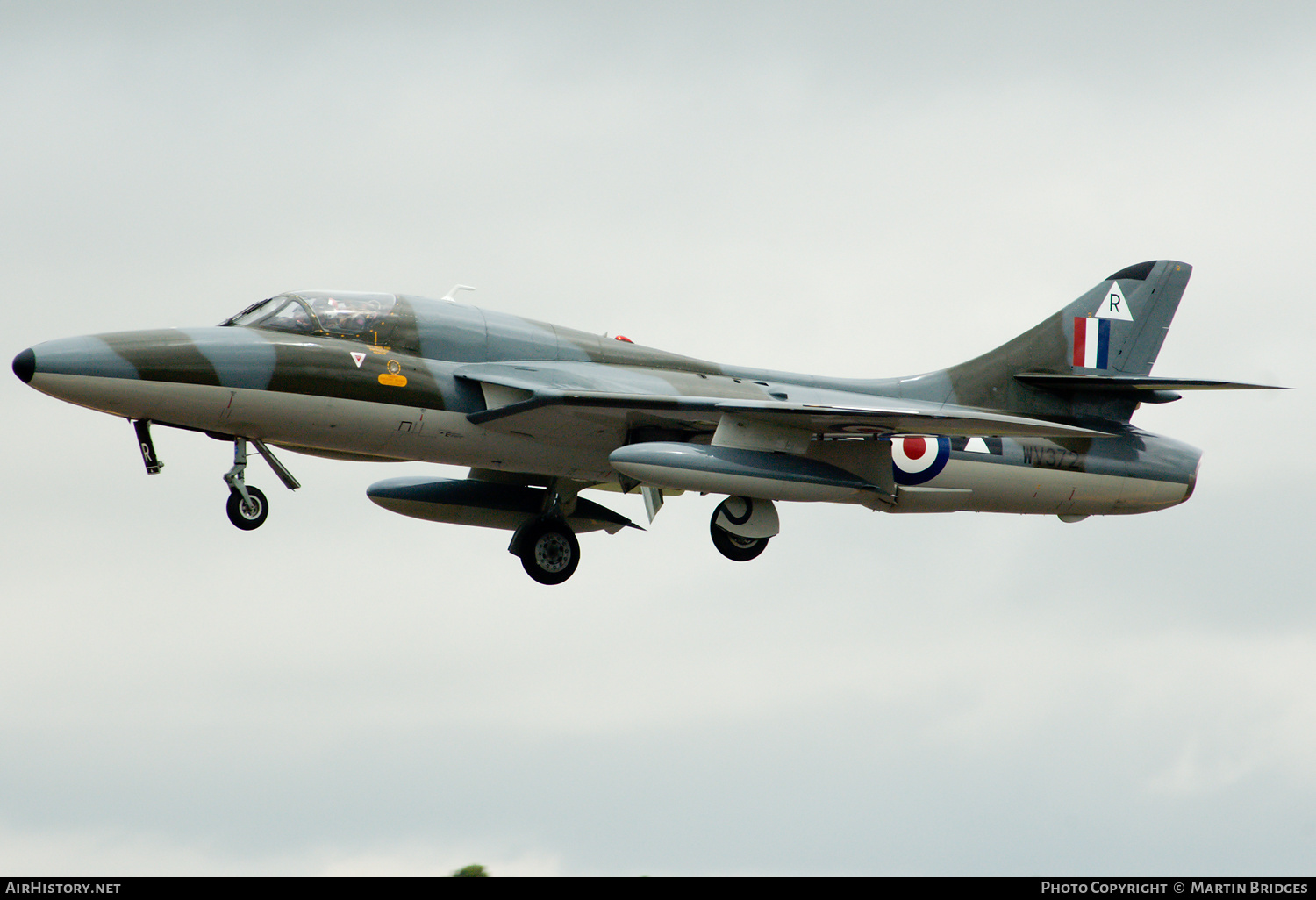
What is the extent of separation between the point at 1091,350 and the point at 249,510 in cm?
1194

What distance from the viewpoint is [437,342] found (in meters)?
17.6

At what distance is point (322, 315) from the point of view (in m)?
17.1

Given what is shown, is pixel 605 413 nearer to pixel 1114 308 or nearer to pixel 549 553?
pixel 549 553

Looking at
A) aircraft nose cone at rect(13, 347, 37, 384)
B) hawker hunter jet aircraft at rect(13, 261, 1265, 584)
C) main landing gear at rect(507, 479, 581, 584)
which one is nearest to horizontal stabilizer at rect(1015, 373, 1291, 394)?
hawker hunter jet aircraft at rect(13, 261, 1265, 584)

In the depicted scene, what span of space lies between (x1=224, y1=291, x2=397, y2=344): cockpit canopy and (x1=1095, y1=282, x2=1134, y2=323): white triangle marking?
413 inches

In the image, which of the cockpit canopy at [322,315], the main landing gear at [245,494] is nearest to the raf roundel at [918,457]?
the cockpit canopy at [322,315]

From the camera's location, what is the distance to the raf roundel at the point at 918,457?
19.1 metres

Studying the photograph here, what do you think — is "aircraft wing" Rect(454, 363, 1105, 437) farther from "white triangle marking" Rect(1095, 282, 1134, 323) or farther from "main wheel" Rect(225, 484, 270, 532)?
"white triangle marking" Rect(1095, 282, 1134, 323)

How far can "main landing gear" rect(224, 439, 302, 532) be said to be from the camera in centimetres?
1667

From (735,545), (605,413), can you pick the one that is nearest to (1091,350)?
(735,545)

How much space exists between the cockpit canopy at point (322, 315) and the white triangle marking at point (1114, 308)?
413 inches

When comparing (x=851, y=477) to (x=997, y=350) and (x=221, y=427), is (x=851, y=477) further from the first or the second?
(x=221, y=427)
